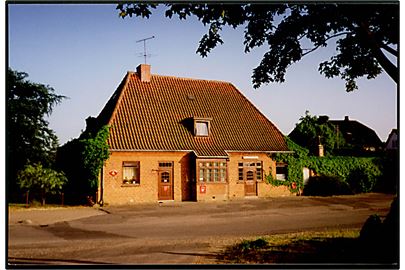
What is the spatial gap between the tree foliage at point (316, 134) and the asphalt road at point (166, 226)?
69cm

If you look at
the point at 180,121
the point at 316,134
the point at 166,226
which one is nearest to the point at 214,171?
the point at 180,121

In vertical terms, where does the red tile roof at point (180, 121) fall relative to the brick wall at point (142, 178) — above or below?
above

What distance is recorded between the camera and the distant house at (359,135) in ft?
15.7

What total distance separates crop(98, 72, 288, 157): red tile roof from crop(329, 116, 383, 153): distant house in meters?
0.90

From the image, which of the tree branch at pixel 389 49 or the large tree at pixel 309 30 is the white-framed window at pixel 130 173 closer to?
the large tree at pixel 309 30

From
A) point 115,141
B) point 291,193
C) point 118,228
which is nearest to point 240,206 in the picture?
point 291,193

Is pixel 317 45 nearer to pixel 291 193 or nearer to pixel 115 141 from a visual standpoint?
pixel 291 193

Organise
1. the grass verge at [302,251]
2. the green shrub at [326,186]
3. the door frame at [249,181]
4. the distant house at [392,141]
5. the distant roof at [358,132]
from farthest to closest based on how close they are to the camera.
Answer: the door frame at [249,181]
the green shrub at [326,186]
the distant roof at [358,132]
the distant house at [392,141]
the grass verge at [302,251]

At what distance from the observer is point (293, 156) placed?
5555 millimetres

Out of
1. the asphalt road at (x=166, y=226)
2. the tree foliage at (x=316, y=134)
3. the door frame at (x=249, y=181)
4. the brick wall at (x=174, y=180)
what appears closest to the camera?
the asphalt road at (x=166, y=226)

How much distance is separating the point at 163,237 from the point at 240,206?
1216 mm

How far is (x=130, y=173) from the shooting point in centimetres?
655

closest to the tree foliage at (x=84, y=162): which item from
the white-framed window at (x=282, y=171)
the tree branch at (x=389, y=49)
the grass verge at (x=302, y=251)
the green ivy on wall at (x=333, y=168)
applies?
the grass verge at (x=302, y=251)
